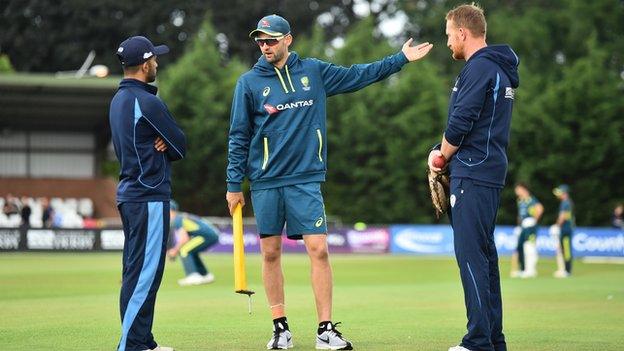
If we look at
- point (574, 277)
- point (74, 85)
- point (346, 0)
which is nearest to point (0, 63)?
point (74, 85)

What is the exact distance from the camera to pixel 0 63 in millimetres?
50719

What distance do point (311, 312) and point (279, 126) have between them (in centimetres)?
454

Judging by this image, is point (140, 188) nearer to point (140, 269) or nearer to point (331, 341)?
point (140, 269)

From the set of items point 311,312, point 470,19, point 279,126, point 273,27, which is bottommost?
point 311,312

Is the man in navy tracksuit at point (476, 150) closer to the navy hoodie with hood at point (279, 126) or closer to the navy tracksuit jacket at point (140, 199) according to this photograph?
the navy hoodie with hood at point (279, 126)

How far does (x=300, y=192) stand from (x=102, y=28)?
52.2 m

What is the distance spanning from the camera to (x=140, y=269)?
889 cm

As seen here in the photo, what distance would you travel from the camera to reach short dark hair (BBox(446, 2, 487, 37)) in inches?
343

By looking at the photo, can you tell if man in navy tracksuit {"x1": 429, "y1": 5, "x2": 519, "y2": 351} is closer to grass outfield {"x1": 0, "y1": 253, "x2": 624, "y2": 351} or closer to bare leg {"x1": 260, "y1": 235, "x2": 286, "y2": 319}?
grass outfield {"x1": 0, "y1": 253, "x2": 624, "y2": 351}

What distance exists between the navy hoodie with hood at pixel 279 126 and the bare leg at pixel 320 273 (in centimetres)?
49

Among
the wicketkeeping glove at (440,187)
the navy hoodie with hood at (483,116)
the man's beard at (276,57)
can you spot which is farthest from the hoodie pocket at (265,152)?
the navy hoodie with hood at (483,116)

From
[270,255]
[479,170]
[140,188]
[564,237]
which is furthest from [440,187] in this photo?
[564,237]

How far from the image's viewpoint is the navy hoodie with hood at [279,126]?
972cm

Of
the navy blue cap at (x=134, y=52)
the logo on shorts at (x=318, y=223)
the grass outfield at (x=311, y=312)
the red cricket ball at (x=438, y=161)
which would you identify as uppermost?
the navy blue cap at (x=134, y=52)
